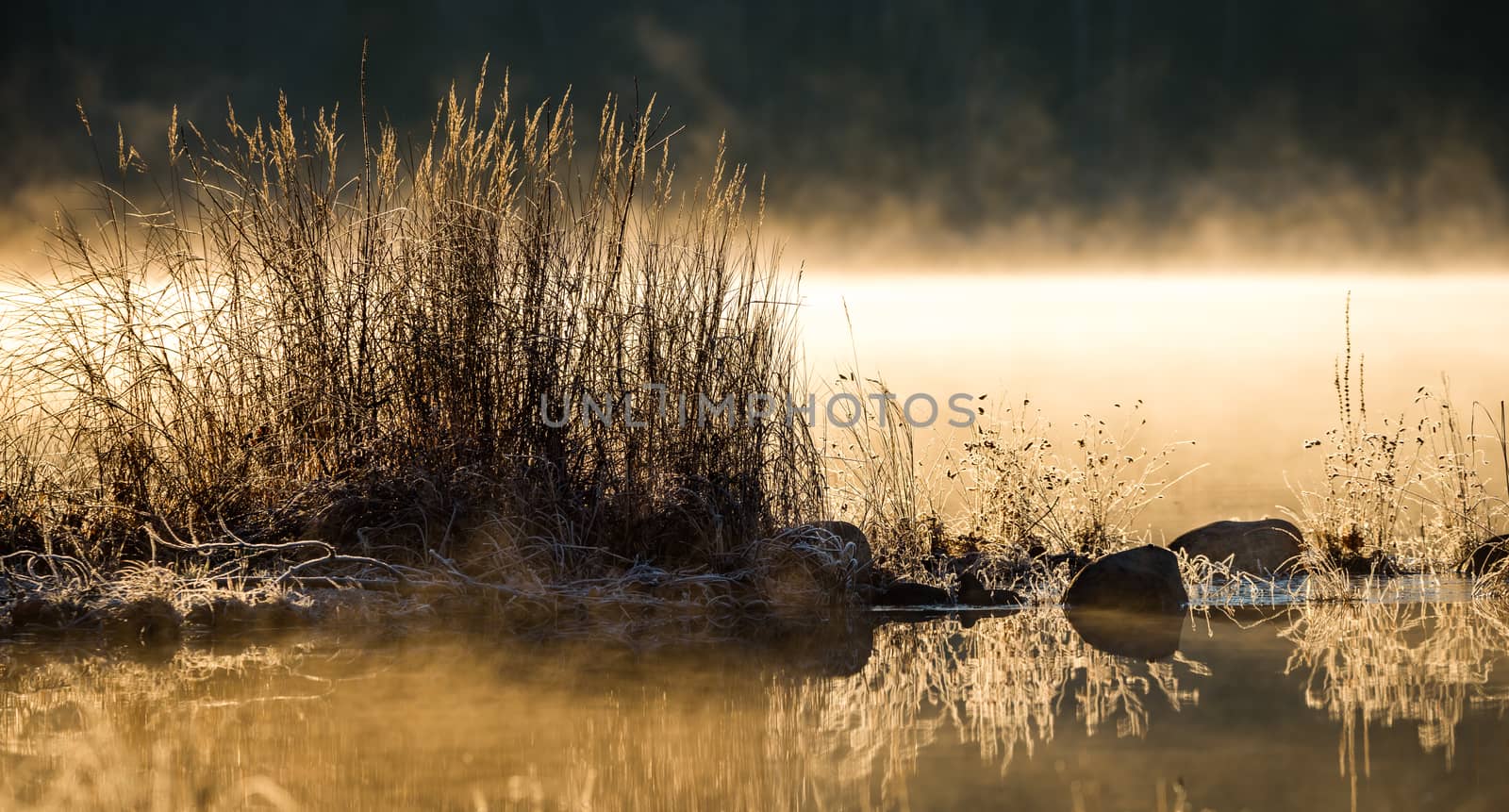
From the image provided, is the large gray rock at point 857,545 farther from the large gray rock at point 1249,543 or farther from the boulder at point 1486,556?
the boulder at point 1486,556

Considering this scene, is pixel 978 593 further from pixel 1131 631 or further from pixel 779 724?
pixel 779 724

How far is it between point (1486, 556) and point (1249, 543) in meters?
0.99

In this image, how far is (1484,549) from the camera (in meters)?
5.75

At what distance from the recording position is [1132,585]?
460cm

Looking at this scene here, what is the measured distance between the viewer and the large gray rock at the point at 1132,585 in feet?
15.0

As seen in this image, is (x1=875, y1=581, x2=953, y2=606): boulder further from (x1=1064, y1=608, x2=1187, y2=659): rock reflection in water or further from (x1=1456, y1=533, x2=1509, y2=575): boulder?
(x1=1456, y1=533, x2=1509, y2=575): boulder

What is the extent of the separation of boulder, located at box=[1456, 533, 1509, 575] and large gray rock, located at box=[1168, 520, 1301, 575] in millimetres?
715

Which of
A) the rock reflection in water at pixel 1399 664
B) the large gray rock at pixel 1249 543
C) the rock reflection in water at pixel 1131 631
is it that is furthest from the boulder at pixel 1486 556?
the rock reflection in water at pixel 1131 631

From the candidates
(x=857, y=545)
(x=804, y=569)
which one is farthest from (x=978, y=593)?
(x=804, y=569)

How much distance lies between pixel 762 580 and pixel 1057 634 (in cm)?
103

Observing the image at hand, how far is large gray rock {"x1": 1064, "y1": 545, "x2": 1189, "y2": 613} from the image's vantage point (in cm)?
457

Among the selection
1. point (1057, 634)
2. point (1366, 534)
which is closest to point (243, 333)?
point (1057, 634)

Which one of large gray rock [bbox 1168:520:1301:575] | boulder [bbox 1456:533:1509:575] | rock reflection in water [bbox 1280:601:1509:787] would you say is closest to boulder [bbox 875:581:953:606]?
rock reflection in water [bbox 1280:601:1509:787]

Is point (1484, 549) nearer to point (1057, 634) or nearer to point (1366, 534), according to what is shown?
point (1366, 534)
